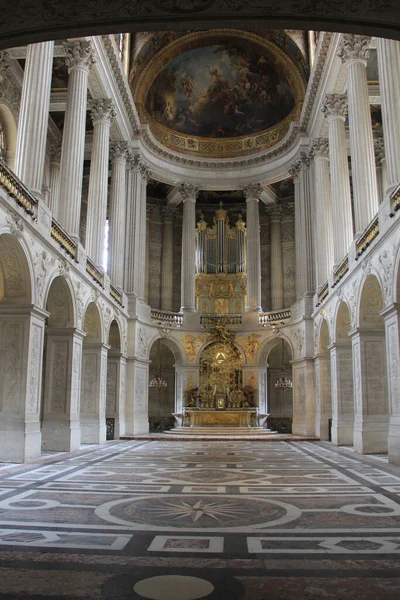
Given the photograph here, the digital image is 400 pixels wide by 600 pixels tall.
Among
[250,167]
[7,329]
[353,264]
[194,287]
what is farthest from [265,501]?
[250,167]

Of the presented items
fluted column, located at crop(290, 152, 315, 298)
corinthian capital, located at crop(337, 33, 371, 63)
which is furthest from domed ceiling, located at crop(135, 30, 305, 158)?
corinthian capital, located at crop(337, 33, 371, 63)

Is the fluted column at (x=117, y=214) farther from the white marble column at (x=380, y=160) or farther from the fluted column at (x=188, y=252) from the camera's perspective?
the white marble column at (x=380, y=160)

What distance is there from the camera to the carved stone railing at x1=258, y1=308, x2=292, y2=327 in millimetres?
30812

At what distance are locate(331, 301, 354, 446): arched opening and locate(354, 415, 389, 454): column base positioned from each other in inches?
152

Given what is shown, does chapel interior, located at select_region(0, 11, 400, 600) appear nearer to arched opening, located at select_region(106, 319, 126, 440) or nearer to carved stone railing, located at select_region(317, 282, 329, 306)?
arched opening, located at select_region(106, 319, 126, 440)

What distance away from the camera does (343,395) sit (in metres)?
21.9

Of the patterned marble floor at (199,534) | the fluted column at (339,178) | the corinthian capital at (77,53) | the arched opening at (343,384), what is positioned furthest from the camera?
the fluted column at (339,178)

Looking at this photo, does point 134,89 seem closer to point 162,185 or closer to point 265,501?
point 162,185

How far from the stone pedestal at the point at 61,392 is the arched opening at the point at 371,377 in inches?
362

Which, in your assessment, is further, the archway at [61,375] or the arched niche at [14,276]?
the archway at [61,375]

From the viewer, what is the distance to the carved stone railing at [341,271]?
68.5 ft

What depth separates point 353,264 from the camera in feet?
63.2

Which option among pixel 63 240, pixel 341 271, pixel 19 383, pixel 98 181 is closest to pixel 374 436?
pixel 341 271

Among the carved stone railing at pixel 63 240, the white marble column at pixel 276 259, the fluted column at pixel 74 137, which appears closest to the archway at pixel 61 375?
the carved stone railing at pixel 63 240
